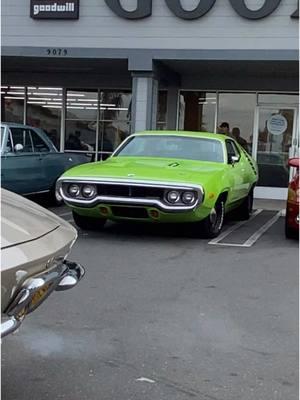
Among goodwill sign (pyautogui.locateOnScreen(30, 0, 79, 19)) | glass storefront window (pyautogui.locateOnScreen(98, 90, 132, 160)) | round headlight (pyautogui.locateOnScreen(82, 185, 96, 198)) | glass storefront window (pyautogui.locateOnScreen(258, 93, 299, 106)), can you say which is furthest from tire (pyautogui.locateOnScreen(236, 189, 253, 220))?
glass storefront window (pyautogui.locateOnScreen(98, 90, 132, 160))

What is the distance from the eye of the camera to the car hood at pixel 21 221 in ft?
8.73

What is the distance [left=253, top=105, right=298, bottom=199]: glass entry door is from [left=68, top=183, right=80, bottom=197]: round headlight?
24.6 feet

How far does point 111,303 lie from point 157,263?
1.70 meters

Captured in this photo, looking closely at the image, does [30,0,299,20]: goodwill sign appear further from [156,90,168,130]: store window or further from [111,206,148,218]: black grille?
[111,206,148,218]: black grille

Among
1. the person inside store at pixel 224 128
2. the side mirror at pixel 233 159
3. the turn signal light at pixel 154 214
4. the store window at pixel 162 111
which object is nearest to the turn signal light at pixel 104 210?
the turn signal light at pixel 154 214

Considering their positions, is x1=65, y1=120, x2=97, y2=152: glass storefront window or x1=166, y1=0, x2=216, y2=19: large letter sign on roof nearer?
x1=166, y1=0, x2=216, y2=19: large letter sign on roof

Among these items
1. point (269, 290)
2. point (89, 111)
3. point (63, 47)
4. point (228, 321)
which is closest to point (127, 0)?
point (63, 47)

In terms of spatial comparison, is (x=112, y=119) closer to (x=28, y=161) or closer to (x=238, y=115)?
(x=238, y=115)

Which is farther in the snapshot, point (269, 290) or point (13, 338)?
point (269, 290)

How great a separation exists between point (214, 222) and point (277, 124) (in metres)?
6.53

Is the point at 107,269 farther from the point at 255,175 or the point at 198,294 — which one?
the point at 255,175

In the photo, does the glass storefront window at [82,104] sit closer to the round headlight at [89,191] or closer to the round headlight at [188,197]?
the round headlight at [89,191]

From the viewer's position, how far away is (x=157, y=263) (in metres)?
6.84

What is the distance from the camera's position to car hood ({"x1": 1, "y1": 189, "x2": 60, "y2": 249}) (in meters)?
2.66
